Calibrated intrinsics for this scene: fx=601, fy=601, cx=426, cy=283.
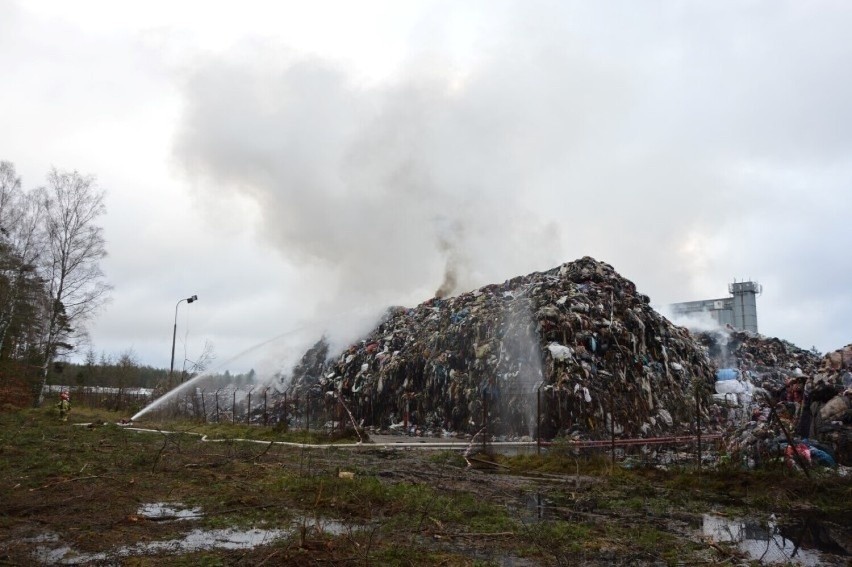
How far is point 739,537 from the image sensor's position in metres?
7.07

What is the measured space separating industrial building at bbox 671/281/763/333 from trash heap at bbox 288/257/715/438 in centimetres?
1913

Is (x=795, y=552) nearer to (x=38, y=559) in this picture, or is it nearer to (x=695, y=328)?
(x=38, y=559)

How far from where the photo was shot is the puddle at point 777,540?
6.21 m

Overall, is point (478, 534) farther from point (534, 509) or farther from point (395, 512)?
point (534, 509)

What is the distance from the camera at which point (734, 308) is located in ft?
145

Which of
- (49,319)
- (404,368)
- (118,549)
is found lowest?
(118,549)

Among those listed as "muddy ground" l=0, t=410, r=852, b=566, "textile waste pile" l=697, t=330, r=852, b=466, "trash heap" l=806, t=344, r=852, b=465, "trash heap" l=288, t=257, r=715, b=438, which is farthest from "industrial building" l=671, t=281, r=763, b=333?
"muddy ground" l=0, t=410, r=852, b=566

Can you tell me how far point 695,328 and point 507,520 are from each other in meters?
29.5

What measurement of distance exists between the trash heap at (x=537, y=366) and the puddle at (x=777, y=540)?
8730 millimetres

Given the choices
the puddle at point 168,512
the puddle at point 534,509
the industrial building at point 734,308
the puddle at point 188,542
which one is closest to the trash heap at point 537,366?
the puddle at point 534,509

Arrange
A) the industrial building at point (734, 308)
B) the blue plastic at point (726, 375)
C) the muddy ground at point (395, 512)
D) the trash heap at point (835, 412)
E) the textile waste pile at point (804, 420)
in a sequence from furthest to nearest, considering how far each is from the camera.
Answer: the industrial building at point (734, 308), the blue plastic at point (726, 375), the trash heap at point (835, 412), the textile waste pile at point (804, 420), the muddy ground at point (395, 512)

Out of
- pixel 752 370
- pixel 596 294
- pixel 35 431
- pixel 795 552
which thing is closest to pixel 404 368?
pixel 596 294

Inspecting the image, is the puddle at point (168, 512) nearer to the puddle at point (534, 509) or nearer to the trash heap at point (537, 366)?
the puddle at point (534, 509)

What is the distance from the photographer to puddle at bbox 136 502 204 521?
7309 millimetres
